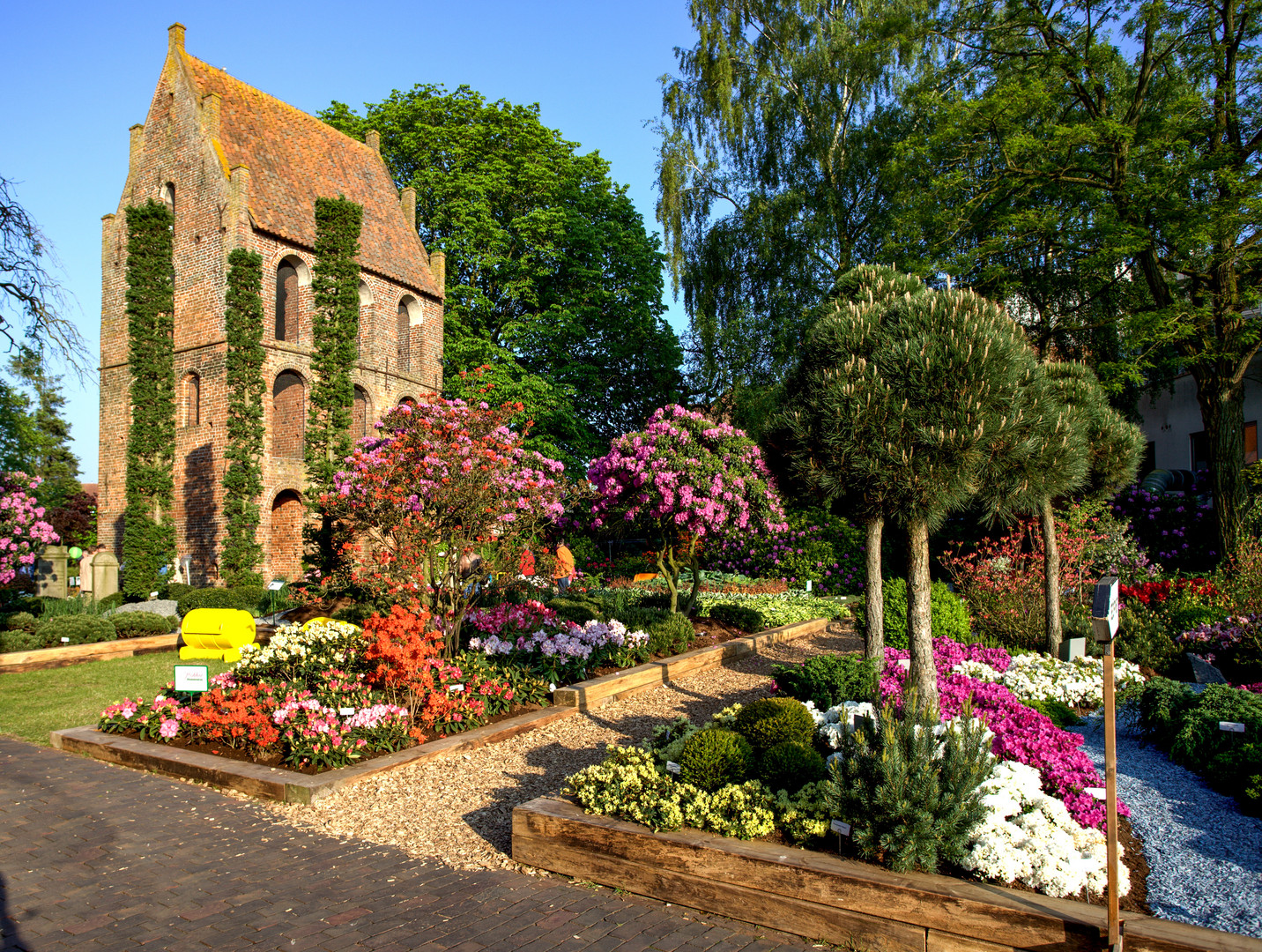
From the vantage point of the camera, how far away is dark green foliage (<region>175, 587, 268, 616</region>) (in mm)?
16375

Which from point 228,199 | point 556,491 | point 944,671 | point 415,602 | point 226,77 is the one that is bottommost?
point 944,671

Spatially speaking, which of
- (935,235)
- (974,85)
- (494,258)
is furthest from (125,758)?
(494,258)

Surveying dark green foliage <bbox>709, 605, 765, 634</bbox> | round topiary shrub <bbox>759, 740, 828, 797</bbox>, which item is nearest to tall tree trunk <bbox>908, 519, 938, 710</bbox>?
round topiary shrub <bbox>759, 740, 828, 797</bbox>

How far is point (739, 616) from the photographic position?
479 inches

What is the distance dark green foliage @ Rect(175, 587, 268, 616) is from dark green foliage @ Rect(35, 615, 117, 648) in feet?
12.8

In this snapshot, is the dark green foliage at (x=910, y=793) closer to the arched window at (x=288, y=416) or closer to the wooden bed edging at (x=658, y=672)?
the wooden bed edging at (x=658, y=672)

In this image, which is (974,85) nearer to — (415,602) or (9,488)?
(415,602)

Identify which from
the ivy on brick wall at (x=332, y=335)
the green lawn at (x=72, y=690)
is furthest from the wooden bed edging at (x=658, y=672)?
the ivy on brick wall at (x=332, y=335)

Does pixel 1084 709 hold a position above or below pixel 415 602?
below

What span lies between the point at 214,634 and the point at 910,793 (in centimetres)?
1030

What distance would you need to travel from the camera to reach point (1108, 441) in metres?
9.30

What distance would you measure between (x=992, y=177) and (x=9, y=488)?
1809cm

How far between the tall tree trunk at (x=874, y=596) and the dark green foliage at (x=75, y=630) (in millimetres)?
11451

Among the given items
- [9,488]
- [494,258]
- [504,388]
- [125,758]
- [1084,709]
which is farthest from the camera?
[494,258]
